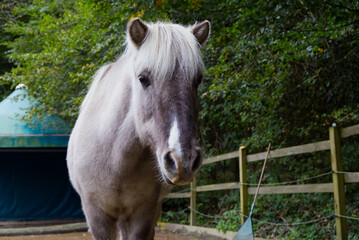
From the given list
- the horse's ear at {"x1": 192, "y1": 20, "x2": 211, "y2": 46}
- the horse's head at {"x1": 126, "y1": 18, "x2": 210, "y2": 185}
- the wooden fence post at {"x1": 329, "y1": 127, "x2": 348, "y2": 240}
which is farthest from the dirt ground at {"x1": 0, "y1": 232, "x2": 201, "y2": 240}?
the horse's head at {"x1": 126, "y1": 18, "x2": 210, "y2": 185}

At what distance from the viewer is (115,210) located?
325 centimetres

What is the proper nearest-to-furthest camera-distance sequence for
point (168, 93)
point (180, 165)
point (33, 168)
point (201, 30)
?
point (180, 165)
point (168, 93)
point (201, 30)
point (33, 168)

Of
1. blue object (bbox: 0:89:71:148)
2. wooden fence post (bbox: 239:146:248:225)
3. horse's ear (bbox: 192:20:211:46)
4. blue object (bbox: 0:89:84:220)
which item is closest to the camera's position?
horse's ear (bbox: 192:20:211:46)

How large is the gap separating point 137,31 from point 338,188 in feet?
10.8

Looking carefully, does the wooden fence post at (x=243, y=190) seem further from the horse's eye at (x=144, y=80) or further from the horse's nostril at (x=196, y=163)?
the horse's nostril at (x=196, y=163)

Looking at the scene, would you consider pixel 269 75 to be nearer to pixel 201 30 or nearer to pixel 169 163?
pixel 201 30

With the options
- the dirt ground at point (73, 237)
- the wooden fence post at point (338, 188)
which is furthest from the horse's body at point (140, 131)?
the dirt ground at point (73, 237)

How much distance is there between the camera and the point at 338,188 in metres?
4.93

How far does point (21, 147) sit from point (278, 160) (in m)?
7.11

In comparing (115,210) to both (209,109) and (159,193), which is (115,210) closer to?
(159,193)

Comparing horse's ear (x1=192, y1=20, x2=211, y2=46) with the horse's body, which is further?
horse's ear (x1=192, y1=20, x2=211, y2=46)

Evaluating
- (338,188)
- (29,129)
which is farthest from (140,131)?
(29,129)

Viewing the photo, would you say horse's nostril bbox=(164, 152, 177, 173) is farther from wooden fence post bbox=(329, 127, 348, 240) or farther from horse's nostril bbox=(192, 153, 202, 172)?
wooden fence post bbox=(329, 127, 348, 240)

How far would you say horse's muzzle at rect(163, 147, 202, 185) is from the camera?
217 centimetres
